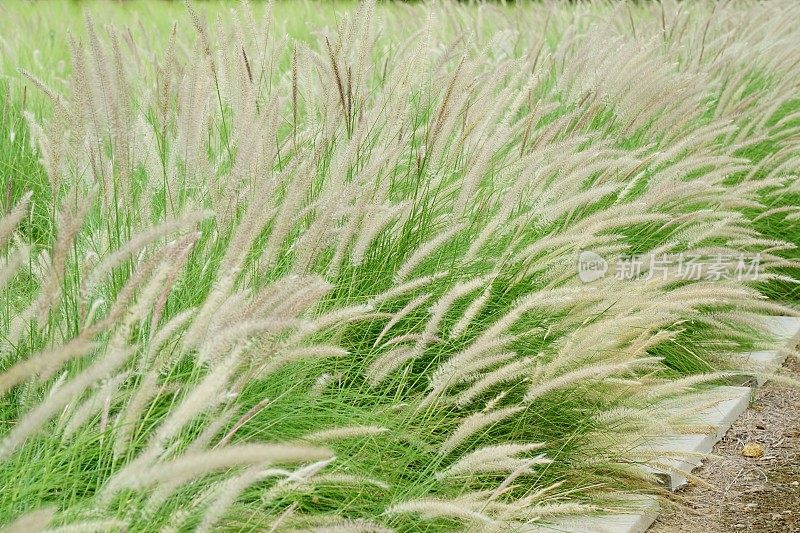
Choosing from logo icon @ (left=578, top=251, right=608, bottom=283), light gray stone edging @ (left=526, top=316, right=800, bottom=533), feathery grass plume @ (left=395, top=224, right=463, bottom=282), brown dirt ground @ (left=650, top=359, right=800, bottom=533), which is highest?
feathery grass plume @ (left=395, top=224, right=463, bottom=282)

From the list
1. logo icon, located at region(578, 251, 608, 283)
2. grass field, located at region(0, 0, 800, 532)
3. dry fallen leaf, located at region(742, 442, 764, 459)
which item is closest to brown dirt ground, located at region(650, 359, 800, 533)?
dry fallen leaf, located at region(742, 442, 764, 459)

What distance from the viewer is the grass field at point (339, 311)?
1759 millimetres

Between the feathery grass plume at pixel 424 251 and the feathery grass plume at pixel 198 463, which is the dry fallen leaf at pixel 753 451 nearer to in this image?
the feathery grass plume at pixel 424 251

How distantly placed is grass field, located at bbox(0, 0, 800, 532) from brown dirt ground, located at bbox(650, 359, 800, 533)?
155 millimetres

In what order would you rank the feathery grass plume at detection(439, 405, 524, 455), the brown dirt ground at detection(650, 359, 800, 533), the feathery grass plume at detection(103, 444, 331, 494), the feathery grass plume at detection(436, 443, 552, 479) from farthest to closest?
the brown dirt ground at detection(650, 359, 800, 533), the feathery grass plume at detection(439, 405, 524, 455), the feathery grass plume at detection(436, 443, 552, 479), the feathery grass plume at detection(103, 444, 331, 494)

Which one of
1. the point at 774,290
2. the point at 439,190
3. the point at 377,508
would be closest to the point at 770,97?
the point at 774,290

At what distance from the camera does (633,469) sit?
102 inches

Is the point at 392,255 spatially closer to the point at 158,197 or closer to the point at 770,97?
the point at 158,197

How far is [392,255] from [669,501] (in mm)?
921

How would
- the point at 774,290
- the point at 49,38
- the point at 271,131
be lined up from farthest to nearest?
1. the point at 49,38
2. the point at 774,290
3. the point at 271,131

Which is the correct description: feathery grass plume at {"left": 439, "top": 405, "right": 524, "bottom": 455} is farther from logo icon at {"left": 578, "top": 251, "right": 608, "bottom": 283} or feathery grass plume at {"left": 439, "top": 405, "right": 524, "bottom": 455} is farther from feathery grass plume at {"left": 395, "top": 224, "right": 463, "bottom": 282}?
logo icon at {"left": 578, "top": 251, "right": 608, "bottom": 283}

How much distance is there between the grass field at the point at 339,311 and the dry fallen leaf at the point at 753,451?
0.89 ft

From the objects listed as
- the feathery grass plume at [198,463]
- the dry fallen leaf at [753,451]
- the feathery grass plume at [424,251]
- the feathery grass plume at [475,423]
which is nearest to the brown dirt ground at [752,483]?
the dry fallen leaf at [753,451]

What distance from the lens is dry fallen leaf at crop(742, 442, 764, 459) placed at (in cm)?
314
